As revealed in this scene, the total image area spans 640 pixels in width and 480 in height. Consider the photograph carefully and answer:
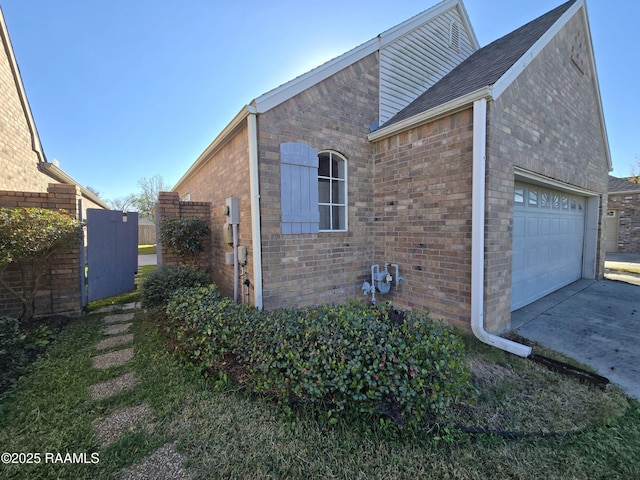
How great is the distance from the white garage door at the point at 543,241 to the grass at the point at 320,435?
309 cm

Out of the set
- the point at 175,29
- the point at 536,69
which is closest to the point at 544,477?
the point at 536,69

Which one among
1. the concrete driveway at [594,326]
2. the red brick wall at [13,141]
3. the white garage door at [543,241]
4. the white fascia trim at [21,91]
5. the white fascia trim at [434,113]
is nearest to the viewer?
the concrete driveway at [594,326]

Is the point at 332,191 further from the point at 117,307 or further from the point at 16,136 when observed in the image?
the point at 16,136

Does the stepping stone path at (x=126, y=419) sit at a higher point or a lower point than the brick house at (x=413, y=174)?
lower

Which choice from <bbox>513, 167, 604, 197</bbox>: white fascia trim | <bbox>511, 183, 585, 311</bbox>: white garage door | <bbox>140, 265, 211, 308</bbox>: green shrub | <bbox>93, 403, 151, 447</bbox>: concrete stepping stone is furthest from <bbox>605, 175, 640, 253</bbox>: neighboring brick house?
<bbox>93, 403, 151, 447</bbox>: concrete stepping stone

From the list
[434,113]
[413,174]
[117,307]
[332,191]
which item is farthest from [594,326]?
[117,307]

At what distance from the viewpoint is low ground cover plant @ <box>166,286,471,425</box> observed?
2.15 metres

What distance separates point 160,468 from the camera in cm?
188

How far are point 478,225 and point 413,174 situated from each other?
4.77 ft

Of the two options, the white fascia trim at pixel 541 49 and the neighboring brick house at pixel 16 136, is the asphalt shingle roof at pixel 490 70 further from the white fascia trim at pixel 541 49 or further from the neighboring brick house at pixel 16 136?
the neighboring brick house at pixel 16 136

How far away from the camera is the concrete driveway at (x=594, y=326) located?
3345mm

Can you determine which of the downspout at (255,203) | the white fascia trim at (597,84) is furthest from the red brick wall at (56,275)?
the white fascia trim at (597,84)

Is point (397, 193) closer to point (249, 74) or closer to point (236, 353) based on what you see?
point (236, 353)

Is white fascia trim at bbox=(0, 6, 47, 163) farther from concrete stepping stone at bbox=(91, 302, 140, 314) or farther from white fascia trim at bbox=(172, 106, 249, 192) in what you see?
concrete stepping stone at bbox=(91, 302, 140, 314)
